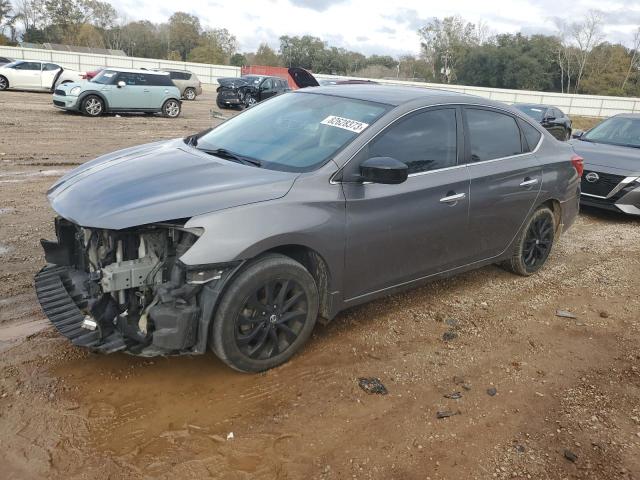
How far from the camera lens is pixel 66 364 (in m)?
3.40

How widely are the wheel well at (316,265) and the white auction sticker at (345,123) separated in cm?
94

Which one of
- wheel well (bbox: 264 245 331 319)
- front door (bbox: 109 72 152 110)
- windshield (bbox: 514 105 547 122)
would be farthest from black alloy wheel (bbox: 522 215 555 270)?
front door (bbox: 109 72 152 110)

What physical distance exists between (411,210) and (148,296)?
1914 mm

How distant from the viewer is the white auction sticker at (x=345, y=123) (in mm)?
3809

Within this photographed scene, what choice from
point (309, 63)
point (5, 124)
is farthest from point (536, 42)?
point (5, 124)

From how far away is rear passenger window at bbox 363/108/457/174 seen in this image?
152 inches

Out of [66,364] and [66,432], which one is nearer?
[66,432]

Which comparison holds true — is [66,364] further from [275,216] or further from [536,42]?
[536,42]

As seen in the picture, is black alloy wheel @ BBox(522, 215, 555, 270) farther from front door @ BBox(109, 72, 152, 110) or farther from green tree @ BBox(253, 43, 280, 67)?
green tree @ BBox(253, 43, 280, 67)

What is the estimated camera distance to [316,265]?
361 centimetres

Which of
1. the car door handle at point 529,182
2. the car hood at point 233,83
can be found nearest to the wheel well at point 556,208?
the car door handle at point 529,182

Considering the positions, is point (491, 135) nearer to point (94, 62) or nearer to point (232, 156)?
point (232, 156)

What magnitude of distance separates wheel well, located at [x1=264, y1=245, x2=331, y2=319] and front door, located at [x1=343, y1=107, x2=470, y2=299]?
0.16 m

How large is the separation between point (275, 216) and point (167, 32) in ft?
326
